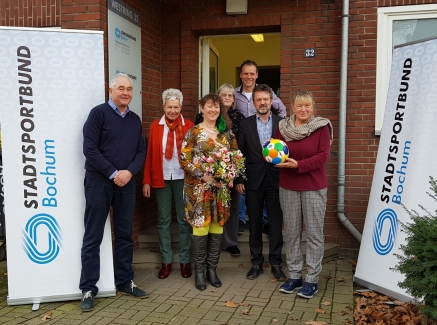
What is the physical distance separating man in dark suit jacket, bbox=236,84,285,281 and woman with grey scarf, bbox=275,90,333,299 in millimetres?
219

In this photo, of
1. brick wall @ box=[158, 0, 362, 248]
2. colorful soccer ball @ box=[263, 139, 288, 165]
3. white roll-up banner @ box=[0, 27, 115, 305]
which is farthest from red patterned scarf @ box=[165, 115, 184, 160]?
brick wall @ box=[158, 0, 362, 248]

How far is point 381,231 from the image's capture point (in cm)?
442

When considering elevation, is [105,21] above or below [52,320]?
above

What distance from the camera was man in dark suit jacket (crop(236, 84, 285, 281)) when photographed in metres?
4.50

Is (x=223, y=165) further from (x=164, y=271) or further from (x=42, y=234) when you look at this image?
(x=42, y=234)

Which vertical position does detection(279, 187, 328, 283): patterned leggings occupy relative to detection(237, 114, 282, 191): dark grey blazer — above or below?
below

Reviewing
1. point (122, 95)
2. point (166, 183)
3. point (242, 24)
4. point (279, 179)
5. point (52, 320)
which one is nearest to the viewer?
point (52, 320)

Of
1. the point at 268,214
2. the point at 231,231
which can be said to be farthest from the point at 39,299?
the point at 268,214

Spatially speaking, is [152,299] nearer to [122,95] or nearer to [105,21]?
[122,95]

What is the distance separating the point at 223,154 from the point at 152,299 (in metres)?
1.50

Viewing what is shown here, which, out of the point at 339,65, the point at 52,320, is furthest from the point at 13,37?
the point at 339,65

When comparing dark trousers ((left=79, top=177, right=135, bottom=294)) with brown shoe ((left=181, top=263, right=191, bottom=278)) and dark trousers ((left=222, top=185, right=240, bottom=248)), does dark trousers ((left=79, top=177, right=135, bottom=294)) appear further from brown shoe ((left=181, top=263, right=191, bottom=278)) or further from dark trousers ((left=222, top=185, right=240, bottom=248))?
dark trousers ((left=222, top=185, right=240, bottom=248))

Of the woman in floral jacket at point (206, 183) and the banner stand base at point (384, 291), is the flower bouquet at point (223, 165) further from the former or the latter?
the banner stand base at point (384, 291)

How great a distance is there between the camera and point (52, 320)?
12.4 ft
